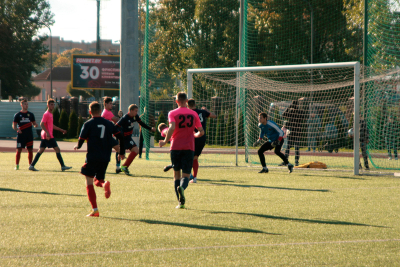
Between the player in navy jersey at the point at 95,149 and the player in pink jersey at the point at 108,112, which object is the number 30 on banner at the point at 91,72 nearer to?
the player in pink jersey at the point at 108,112

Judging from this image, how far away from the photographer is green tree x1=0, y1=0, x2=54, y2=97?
156ft

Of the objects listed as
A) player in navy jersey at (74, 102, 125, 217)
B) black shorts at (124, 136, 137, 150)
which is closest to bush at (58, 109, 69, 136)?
black shorts at (124, 136, 137, 150)

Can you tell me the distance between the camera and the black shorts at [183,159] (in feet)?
24.8

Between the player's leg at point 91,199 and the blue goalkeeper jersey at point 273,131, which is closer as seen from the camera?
the player's leg at point 91,199

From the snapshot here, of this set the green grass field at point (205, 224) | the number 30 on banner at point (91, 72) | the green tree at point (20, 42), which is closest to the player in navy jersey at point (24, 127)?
the green grass field at point (205, 224)

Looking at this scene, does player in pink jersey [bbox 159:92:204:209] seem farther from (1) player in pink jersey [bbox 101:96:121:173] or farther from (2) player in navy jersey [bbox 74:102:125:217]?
(1) player in pink jersey [bbox 101:96:121:173]

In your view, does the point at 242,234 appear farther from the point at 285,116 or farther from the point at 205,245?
the point at 285,116

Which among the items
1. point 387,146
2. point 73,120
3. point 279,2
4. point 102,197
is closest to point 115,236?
point 102,197

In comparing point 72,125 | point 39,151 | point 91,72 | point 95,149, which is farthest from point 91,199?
point 91,72

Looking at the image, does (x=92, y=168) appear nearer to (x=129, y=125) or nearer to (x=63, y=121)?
(x=129, y=125)

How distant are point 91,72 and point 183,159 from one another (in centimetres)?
3442

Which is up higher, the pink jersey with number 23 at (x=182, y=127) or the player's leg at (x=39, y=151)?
the pink jersey with number 23 at (x=182, y=127)

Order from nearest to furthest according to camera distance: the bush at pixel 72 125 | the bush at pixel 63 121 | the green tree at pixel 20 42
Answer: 1. the bush at pixel 72 125
2. the bush at pixel 63 121
3. the green tree at pixel 20 42

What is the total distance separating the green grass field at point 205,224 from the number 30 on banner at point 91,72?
30.2 metres
